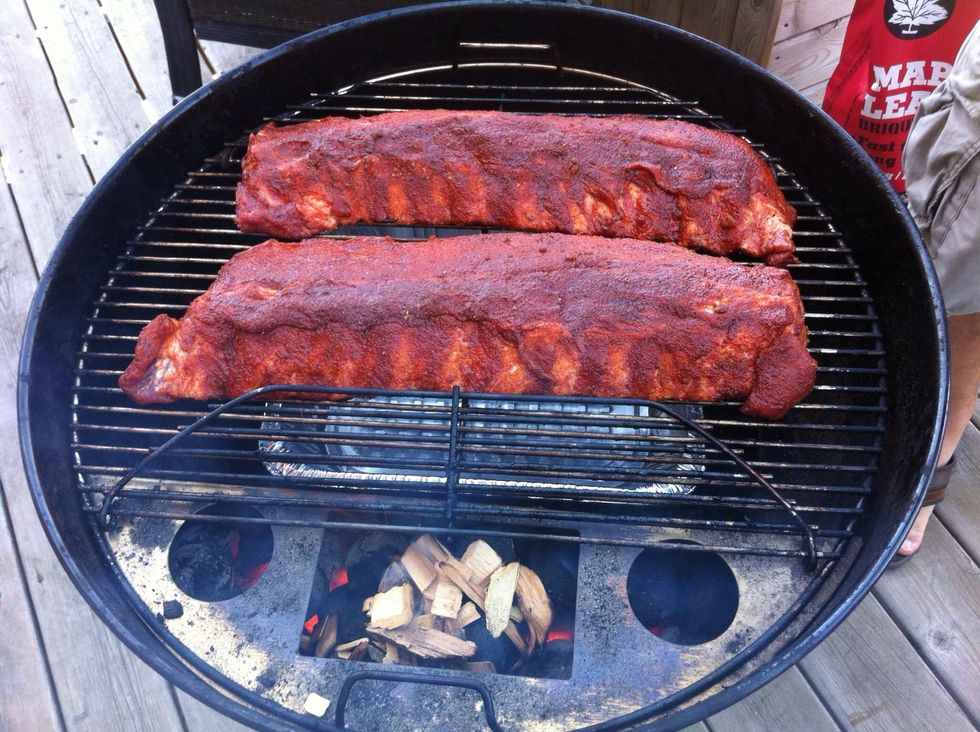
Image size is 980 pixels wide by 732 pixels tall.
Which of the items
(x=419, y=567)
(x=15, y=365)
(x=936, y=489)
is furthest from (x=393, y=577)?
(x=15, y=365)

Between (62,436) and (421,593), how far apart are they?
1.12 meters

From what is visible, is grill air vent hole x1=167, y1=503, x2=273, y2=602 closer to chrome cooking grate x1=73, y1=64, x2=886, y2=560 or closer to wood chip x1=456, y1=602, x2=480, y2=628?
chrome cooking grate x1=73, y1=64, x2=886, y2=560

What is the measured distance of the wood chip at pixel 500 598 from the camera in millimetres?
2273

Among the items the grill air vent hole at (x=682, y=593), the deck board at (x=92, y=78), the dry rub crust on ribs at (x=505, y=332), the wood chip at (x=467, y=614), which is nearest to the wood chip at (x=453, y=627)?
the wood chip at (x=467, y=614)

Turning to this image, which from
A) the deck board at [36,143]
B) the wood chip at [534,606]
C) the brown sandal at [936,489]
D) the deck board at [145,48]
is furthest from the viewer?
the deck board at [145,48]

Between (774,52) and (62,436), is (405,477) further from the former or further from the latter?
(774,52)

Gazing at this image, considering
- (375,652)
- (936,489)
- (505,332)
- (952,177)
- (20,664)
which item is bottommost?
(20,664)

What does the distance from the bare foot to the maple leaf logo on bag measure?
1829 millimetres

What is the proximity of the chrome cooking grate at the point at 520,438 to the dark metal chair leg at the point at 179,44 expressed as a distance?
1221 millimetres

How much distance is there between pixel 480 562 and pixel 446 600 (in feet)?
0.50

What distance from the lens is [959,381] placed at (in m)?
2.88

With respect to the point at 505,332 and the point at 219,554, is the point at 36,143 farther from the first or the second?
the point at 505,332

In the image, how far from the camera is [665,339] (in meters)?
2.21

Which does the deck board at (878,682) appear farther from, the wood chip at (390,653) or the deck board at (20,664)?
the deck board at (20,664)
